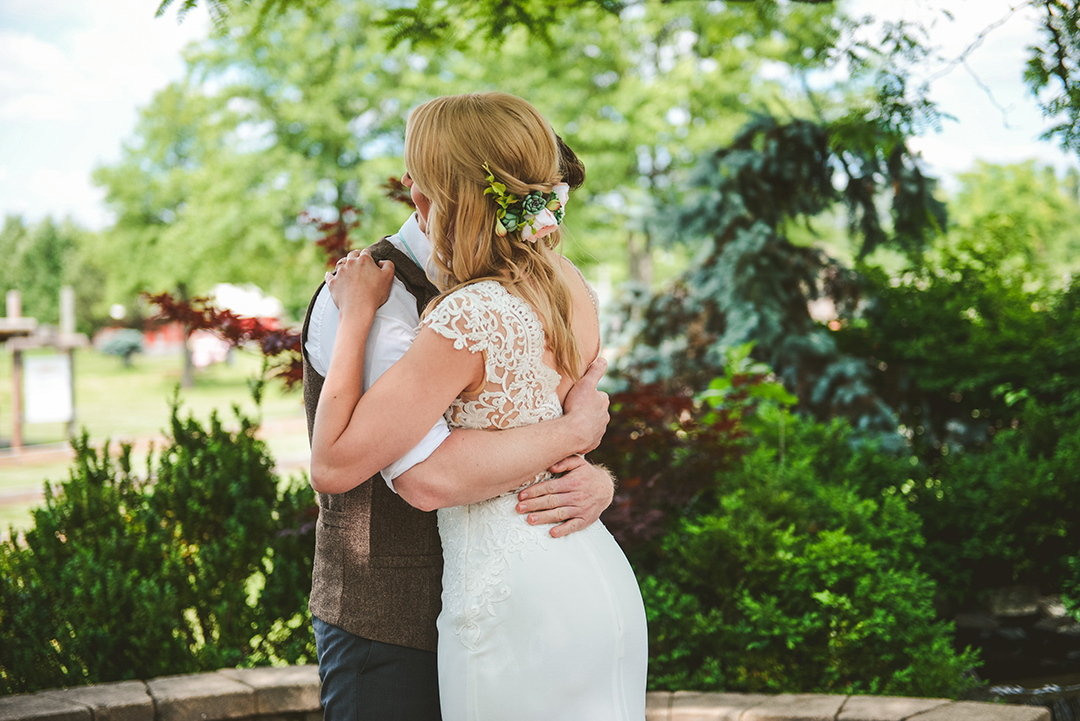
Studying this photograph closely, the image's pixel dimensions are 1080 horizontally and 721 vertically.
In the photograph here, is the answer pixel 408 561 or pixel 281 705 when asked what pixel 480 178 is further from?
pixel 281 705

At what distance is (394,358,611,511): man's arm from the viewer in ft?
4.49

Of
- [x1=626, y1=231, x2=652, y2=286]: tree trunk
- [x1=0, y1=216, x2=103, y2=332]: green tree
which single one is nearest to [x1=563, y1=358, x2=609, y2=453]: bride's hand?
[x1=626, y1=231, x2=652, y2=286]: tree trunk

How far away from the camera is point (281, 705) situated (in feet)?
9.13

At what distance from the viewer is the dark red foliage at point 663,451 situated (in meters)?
3.69

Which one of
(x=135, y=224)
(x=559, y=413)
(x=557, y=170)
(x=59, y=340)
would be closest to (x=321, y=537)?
(x=559, y=413)

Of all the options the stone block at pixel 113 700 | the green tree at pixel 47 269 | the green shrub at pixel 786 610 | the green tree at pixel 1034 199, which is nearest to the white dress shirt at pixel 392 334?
the stone block at pixel 113 700

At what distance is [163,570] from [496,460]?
2.51 meters

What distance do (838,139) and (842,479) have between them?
1.80 meters

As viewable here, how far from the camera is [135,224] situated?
2575 cm

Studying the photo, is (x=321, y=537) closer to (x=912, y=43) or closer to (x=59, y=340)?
(x=912, y=43)

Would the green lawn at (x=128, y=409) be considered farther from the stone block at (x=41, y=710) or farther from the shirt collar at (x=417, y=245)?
the shirt collar at (x=417, y=245)

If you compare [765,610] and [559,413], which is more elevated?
[559,413]

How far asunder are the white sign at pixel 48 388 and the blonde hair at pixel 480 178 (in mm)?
12734

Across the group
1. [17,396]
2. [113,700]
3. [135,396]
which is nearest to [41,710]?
[113,700]
